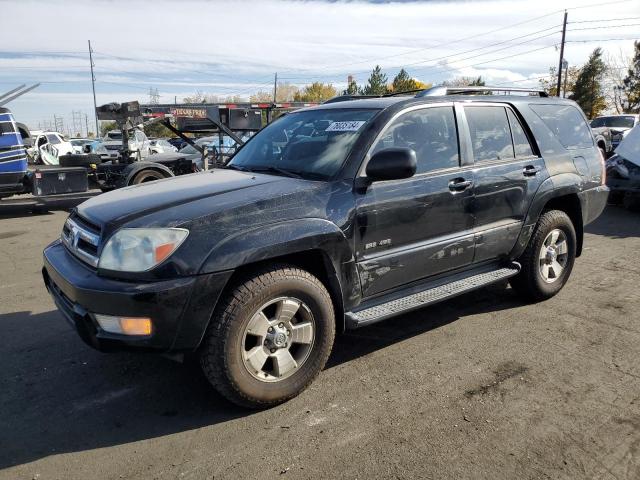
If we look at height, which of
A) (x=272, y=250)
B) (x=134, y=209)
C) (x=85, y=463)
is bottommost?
(x=85, y=463)

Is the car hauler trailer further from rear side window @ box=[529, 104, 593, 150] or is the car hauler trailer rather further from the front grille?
rear side window @ box=[529, 104, 593, 150]

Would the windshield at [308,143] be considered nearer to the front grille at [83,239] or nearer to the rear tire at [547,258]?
the front grille at [83,239]

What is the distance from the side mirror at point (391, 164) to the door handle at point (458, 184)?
0.64m

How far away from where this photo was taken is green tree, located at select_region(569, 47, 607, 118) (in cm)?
4434

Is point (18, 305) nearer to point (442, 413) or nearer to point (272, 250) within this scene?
point (272, 250)

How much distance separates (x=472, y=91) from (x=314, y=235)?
227cm

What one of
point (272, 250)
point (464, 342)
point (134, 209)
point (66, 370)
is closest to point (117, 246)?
point (134, 209)

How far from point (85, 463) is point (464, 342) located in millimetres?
2725

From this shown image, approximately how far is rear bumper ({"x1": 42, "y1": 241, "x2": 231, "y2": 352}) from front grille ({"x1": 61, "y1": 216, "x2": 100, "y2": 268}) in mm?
150

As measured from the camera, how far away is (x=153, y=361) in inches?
148

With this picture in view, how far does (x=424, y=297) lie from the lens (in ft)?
12.2

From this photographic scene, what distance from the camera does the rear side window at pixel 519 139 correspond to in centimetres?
447

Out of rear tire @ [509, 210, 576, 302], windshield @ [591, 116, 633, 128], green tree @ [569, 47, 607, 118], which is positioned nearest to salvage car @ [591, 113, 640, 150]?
windshield @ [591, 116, 633, 128]

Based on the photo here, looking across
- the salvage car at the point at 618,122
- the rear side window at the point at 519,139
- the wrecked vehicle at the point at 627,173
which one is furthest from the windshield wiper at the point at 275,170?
the salvage car at the point at 618,122
